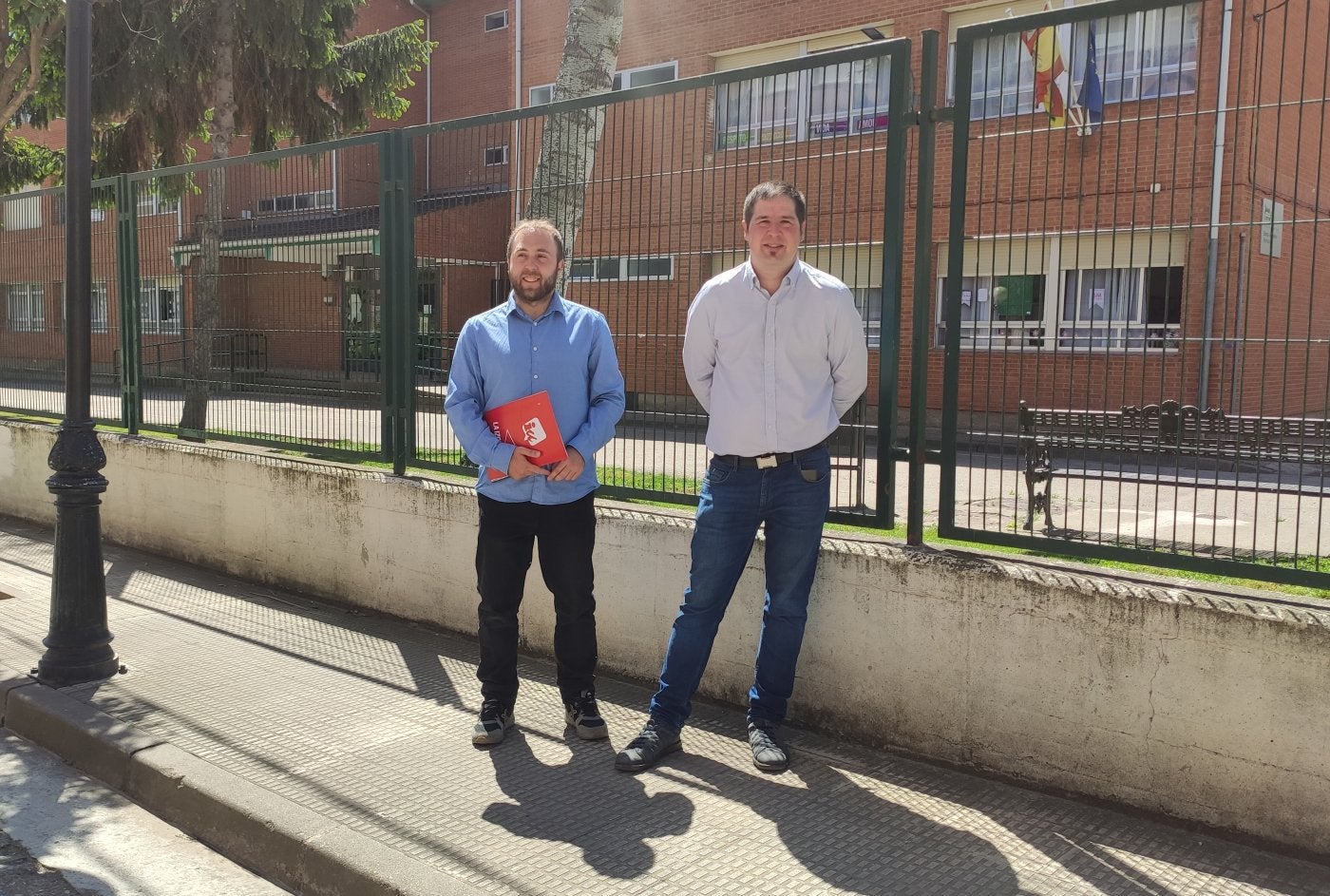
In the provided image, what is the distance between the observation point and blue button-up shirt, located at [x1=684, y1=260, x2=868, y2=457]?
4066mm

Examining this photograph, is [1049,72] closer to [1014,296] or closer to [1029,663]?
[1014,296]

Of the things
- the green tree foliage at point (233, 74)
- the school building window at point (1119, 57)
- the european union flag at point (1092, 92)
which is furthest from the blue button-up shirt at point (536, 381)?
the green tree foliage at point (233, 74)

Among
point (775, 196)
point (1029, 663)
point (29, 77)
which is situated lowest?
point (1029, 663)

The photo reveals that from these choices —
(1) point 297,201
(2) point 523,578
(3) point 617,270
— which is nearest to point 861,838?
(2) point 523,578

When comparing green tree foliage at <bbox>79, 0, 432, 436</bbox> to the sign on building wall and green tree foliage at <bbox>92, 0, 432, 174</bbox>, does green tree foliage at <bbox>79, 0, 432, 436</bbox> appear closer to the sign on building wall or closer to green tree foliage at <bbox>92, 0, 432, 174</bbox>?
green tree foliage at <bbox>92, 0, 432, 174</bbox>

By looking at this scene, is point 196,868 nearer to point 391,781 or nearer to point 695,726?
point 391,781

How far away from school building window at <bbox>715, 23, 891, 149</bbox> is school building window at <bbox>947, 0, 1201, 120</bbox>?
49 centimetres

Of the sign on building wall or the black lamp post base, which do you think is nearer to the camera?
the sign on building wall

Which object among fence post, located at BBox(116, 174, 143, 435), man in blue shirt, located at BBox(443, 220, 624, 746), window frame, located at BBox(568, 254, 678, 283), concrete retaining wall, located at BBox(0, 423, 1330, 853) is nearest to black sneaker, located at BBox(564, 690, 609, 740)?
man in blue shirt, located at BBox(443, 220, 624, 746)

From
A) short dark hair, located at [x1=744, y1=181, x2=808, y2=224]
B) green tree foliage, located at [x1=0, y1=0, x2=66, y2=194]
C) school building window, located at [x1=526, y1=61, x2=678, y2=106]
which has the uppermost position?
school building window, located at [x1=526, y1=61, x2=678, y2=106]

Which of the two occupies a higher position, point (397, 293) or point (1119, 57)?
point (1119, 57)

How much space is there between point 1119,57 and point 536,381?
8.13ft

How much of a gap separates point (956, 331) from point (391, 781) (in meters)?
2.78

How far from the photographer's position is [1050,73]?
3910 millimetres
